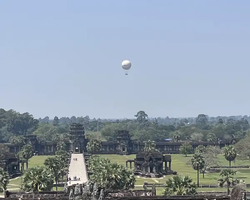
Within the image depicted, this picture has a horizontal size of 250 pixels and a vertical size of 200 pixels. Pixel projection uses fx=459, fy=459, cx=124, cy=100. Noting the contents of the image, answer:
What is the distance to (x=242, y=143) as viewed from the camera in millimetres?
134625

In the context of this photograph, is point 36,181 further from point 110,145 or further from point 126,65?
point 110,145

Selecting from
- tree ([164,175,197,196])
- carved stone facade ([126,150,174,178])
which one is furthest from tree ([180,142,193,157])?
tree ([164,175,197,196])

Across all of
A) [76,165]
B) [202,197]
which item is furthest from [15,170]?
[202,197]

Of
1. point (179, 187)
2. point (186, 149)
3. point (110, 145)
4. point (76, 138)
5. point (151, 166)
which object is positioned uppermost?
point (76, 138)

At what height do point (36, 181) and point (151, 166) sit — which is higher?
point (36, 181)

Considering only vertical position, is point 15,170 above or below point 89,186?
below

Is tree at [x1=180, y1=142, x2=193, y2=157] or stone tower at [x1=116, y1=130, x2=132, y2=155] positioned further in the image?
stone tower at [x1=116, y1=130, x2=132, y2=155]

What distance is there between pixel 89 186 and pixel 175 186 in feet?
79.6

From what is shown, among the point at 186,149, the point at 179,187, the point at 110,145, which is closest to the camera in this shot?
the point at 179,187

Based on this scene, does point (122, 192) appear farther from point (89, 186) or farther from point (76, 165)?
point (76, 165)

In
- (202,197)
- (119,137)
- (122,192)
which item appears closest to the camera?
(202,197)

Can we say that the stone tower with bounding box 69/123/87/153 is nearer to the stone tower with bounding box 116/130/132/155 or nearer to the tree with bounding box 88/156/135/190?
the stone tower with bounding box 116/130/132/155

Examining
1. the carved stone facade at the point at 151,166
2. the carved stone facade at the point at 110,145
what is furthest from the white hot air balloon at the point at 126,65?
the carved stone facade at the point at 110,145

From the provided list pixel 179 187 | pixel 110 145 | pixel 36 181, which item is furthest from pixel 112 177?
pixel 110 145
